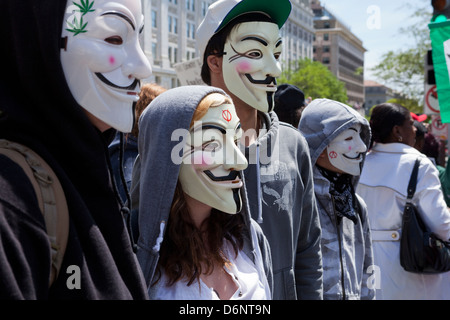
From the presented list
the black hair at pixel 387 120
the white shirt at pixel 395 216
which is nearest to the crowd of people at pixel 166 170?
the white shirt at pixel 395 216

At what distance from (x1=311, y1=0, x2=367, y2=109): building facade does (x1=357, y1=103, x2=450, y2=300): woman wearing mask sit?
9611 cm

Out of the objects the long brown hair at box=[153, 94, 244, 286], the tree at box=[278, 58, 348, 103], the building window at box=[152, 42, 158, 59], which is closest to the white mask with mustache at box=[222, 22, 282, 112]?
the long brown hair at box=[153, 94, 244, 286]

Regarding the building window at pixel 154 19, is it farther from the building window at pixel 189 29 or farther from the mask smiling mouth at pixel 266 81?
the mask smiling mouth at pixel 266 81

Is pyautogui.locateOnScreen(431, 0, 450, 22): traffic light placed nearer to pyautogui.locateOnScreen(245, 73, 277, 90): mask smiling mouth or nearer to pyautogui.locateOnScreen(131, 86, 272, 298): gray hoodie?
pyautogui.locateOnScreen(245, 73, 277, 90): mask smiling mouth

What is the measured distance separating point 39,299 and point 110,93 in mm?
654

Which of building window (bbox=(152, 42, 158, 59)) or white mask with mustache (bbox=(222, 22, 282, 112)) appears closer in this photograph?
white mask with mustache (bbox=(222, 22, 282, 112))

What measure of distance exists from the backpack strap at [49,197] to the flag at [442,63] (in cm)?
396

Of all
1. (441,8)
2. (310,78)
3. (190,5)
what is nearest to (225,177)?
(441,8)

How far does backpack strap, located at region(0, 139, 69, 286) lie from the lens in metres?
1.29

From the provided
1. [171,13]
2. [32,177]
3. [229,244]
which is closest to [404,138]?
[229,244]

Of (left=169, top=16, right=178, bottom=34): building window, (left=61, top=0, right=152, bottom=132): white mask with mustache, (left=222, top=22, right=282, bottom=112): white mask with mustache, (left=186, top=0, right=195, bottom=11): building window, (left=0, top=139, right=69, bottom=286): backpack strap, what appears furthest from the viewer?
(left=186, top=0, right=195, bottom=11): building window

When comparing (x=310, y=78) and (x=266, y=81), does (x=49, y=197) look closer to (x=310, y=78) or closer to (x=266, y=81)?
(x=266, y=81)
